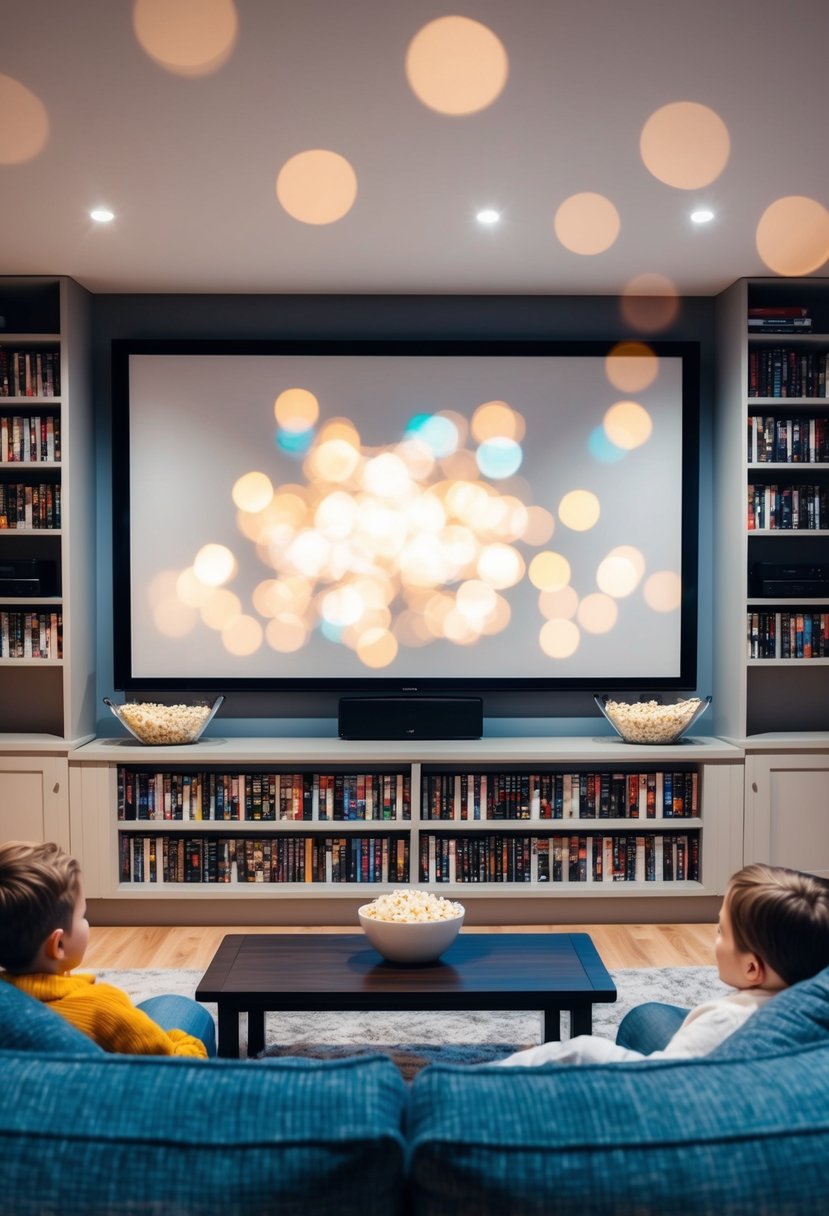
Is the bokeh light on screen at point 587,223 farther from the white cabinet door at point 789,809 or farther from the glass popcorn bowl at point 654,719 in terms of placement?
the white cabinet door at point 789,809

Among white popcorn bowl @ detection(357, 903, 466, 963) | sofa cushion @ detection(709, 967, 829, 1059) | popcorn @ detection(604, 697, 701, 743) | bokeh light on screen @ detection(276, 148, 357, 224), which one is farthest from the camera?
popcorn @ detection(604, 697, 701, 743)

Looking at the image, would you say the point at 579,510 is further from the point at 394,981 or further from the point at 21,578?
the point at 394,981

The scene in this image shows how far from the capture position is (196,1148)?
1.02m

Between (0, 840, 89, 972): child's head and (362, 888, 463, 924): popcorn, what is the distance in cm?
102

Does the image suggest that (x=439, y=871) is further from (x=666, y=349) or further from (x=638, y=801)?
(x=666, y=349)

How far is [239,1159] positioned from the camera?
1.02 meters

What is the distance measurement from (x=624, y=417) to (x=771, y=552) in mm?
908

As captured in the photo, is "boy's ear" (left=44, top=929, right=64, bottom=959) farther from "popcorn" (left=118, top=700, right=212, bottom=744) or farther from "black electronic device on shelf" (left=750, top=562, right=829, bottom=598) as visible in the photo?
"black electronic device on shelf" (left=750, top=562, right=829, bottom=598)

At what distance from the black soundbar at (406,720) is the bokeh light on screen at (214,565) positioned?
770mm

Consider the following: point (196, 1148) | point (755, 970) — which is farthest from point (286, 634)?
point (196, 1148)

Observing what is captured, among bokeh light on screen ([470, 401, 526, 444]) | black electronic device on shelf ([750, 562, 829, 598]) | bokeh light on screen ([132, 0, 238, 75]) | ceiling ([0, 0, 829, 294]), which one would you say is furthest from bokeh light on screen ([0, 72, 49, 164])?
black electronic device on shelf ([750, 562, 829, 598])

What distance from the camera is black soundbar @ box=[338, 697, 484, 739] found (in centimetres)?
441

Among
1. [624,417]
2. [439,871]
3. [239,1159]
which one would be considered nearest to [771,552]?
[624,417]

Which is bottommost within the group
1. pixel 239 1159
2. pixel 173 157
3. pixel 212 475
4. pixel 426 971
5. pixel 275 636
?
pixel 426 971
